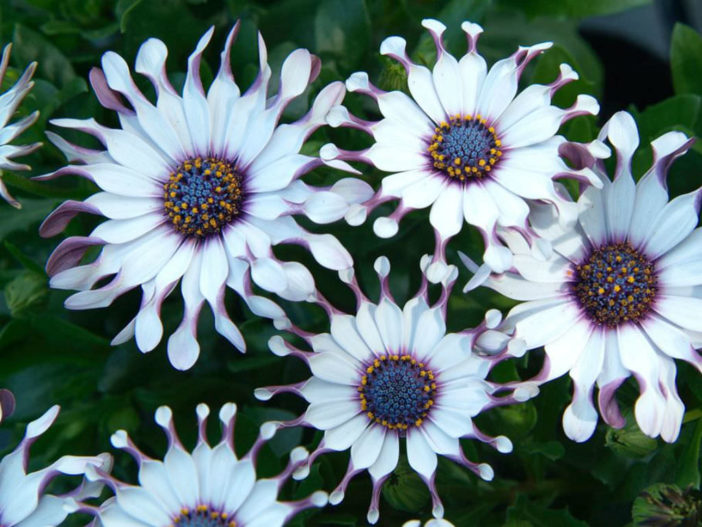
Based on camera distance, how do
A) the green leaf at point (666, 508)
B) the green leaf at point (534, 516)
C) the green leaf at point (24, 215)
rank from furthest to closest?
the green leaf at point (24, 215), the green leaf at point (534, 516), the green leaf at point (666, 508)

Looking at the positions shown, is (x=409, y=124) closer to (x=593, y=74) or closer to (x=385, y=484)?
(x=385, y=484)

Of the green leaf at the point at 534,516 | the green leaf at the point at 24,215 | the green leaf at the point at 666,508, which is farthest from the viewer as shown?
the green leaf at the point at 24,215

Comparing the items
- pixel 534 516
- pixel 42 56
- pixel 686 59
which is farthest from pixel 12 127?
pixel 686 59

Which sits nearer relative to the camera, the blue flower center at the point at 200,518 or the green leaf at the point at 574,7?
the blue flower center at the point at 200,518

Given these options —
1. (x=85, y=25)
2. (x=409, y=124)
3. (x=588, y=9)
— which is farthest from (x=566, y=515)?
(x=85, y=25)

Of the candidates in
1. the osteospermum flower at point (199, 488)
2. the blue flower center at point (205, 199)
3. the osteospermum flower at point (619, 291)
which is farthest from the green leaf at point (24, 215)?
the osteospermum flower at point (619, 291)

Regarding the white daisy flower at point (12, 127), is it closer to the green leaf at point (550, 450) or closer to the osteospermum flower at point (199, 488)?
the osteospermum flower at point (199, 488)

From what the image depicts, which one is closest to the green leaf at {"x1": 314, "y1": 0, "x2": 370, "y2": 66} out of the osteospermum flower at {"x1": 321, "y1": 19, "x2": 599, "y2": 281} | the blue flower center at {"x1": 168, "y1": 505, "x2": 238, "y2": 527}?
the osteospermum flower at {"x1": 321, "y1": 19, "x2": 599, "y2": 281}

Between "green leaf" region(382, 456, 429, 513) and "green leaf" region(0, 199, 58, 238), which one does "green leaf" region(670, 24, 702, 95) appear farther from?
"green leaf" region(0, 199, 58, 238)
